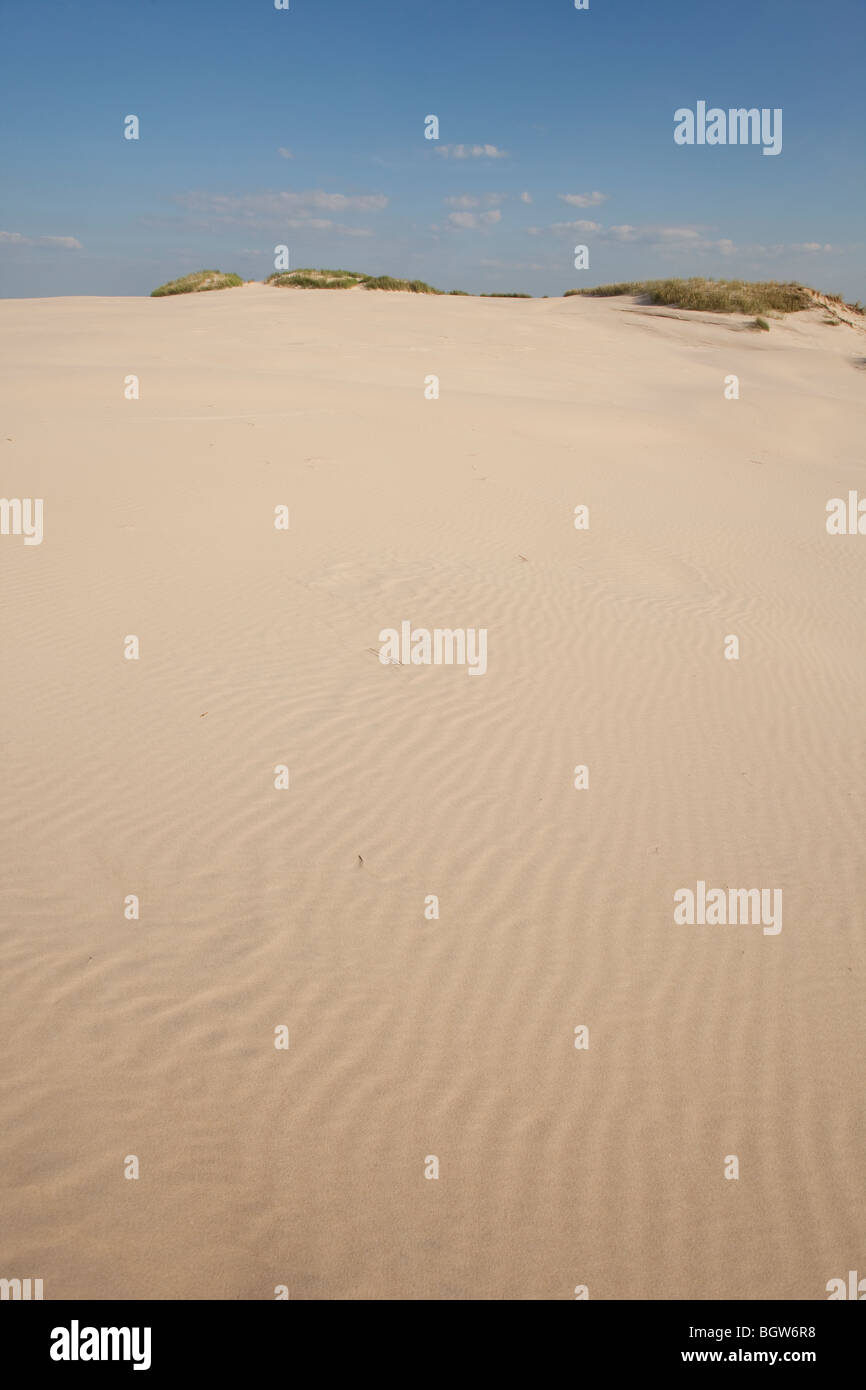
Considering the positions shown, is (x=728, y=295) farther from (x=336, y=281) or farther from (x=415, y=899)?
(x=415, y=899)

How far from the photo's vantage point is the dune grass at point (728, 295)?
28.6 meters

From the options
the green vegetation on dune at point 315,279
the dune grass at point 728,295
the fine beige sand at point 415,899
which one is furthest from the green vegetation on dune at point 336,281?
the fine beige sand at point 415,899

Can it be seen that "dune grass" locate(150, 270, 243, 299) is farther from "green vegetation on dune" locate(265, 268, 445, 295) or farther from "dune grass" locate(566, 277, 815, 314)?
"dune grass" locate(566, 277, 815, 314)

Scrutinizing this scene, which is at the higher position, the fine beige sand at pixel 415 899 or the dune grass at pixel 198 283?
the dune grass at pixel 198 283

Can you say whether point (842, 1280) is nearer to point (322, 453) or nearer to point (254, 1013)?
point (254, 1013)

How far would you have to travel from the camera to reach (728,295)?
95.1 ft

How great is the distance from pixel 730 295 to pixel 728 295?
71mm

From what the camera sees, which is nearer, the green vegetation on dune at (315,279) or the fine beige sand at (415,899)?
the fine beige sand at (415,899)

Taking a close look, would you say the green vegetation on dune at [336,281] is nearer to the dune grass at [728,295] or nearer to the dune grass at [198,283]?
the dune grass at [198,283]

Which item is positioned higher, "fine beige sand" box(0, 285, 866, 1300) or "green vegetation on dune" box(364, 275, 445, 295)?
"green vegetation on dune" box(364, 275, 445, 295)

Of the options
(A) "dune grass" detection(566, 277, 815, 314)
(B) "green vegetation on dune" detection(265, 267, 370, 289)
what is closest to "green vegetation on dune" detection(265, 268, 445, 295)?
(B) "green vegetation on dune" detection(265, 267, 370, 289)

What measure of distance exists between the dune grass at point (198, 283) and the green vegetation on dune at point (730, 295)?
16153 mm

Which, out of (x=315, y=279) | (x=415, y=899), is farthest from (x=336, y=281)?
A: (x=415, y=899)

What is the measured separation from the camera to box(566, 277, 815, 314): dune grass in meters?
28.6
